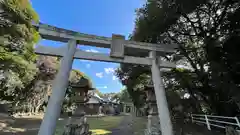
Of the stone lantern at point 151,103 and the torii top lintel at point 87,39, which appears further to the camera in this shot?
the stone lantern at point 151,103

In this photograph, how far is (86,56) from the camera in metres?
4.04

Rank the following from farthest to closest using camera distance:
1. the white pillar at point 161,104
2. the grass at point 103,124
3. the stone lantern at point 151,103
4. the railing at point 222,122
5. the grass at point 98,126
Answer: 1. the grass at point 103,124
2. the grass at point 98,126
3. the stone lantern at point 151,103
4. the railing at point 222,122
5. the white pillar at point 161,104

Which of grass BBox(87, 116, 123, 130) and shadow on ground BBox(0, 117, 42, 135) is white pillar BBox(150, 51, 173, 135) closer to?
grass BBox(87, 116, 123, 130)

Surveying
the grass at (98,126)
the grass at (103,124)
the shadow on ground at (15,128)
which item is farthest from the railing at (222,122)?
the shadow on ground at (15,128)

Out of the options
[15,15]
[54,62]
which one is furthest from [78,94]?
[15,15]

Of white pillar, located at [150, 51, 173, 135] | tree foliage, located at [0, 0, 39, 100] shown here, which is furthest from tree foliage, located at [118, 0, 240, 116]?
tree foliage, located at [0, 0, 39, 100]

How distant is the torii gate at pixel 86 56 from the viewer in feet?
10.9

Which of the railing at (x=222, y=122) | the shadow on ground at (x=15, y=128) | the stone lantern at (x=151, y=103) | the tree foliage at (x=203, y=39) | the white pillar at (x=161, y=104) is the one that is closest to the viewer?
the white pillar at (x=161, y=104)

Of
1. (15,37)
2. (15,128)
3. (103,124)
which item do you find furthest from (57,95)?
(103,124)

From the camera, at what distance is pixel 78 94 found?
38.3ft

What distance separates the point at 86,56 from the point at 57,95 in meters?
1.24

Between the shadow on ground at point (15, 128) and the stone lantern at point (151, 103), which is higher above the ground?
the stone lantern at point (151, 103)

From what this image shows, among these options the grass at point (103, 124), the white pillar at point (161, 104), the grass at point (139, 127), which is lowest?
the grass at point (103, 124)

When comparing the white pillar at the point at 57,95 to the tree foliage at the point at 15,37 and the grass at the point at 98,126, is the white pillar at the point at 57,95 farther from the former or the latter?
the grass at the point at 98,126
